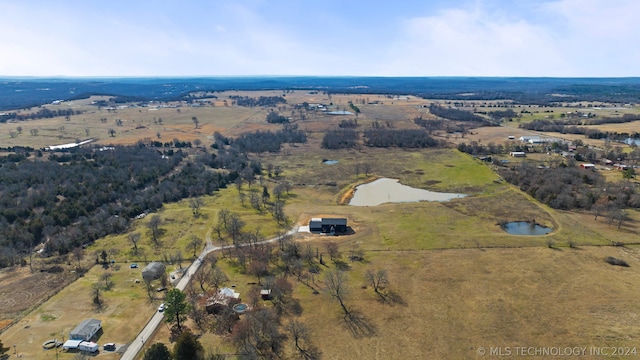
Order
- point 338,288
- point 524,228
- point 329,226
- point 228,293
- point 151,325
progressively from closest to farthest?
point 151,325
point 338,288
point 228,293
point 329,226
point 524,228

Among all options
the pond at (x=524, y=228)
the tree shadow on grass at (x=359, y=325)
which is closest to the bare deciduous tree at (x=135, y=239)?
the tree shadow on grass at (x=359, y=325)

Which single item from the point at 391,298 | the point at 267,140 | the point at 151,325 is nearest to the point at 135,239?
the point at 151,325

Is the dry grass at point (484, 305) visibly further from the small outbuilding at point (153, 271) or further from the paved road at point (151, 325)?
the small outbuilding at point (153, 271)

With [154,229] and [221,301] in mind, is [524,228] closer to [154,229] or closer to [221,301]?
[221,301]

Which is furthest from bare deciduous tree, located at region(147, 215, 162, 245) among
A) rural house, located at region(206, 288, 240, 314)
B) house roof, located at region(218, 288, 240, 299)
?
rural house, located at region(206, 288, 240, 314)

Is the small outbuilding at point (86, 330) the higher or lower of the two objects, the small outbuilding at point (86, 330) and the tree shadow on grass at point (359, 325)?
the higher

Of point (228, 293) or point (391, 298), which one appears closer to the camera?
point (228, 293)
